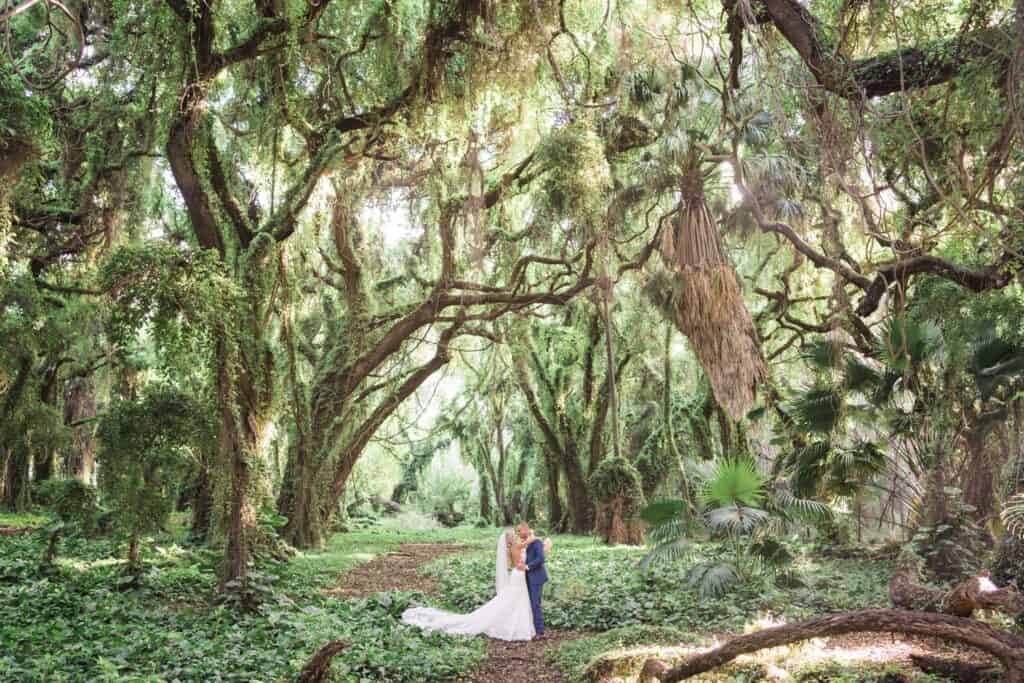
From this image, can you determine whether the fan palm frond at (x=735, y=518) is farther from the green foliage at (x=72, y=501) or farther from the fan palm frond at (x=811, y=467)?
the green foliage at (x=72, y=501)

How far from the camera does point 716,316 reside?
7.68 m

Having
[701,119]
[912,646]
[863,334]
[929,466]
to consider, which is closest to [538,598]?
[912,646]

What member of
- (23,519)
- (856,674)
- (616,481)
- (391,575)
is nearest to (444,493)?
(23,519)

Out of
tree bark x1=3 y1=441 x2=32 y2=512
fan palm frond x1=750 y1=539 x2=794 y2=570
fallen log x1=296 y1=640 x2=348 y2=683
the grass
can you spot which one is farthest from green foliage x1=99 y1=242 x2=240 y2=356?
tree bark x1=3 y1=441 x2=32 y2=512

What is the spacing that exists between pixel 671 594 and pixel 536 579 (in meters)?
1.67

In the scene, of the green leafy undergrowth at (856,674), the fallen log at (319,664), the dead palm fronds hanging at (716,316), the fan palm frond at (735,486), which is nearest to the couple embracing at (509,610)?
the fan palm frond at (735,486)

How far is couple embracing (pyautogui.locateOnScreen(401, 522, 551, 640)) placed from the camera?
27.8 feet

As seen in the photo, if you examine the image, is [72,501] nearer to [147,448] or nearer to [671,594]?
[147,448]

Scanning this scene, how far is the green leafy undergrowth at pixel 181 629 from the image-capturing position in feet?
19.1

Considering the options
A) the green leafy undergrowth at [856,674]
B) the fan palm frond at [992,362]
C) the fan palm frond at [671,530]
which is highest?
the fan palm frond at [992,362]

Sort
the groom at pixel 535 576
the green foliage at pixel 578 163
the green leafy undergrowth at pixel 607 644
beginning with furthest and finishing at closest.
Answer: the green foliage at pixel 578 163 < the groom at pixel 535 576 < the green leafy undergrowth at pixel 607 644

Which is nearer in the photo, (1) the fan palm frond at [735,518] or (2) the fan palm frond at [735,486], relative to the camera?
(1) the fan palm frond at [735,518]

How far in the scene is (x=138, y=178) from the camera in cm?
1251

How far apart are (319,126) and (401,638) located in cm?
817
